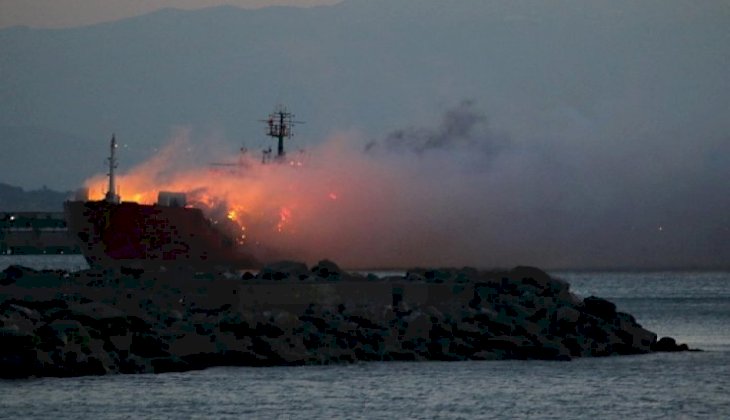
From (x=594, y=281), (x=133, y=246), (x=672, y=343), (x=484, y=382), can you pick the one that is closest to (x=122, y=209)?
(x=133, y=246)

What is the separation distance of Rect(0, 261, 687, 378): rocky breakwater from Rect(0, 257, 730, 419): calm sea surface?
0.65 metres

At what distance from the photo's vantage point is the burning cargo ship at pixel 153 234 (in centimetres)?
10900

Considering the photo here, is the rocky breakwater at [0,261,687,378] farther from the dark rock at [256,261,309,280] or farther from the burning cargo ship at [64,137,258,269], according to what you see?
the burning cargo ship at [64,137,258,269]

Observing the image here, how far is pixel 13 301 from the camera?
47.0 metres

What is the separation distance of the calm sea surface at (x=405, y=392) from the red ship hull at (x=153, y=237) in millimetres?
62339

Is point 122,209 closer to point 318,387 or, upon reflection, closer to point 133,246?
point 133,246

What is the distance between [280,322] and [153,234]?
210 feet

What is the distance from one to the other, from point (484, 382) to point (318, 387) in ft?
13.1

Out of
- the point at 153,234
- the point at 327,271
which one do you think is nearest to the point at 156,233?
the point at 153,234

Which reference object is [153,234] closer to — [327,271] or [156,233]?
[156,233]

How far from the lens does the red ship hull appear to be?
4291 inches

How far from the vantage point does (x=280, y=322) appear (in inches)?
1804

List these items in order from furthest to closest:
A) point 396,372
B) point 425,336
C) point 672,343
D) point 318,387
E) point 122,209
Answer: point 122,209, point 672,343, point 425,336, point 396,372, point 318,387

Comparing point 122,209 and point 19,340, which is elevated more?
point 122,209
